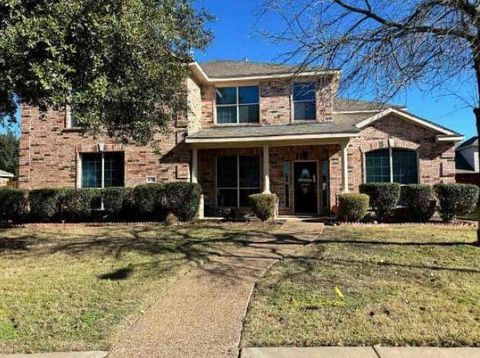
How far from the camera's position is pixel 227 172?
1831 cm

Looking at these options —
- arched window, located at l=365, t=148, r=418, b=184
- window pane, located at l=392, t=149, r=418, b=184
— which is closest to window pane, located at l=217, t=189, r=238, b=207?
arched window, located at l=365, t=148, r=418, b=184

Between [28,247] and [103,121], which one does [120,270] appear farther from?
[28,247]

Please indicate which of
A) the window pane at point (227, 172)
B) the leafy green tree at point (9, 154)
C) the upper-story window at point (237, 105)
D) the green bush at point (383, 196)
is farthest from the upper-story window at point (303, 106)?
the leafy green tree at point (9, 154)

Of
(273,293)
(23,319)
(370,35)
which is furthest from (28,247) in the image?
(370,35)

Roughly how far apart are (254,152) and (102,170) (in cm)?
587

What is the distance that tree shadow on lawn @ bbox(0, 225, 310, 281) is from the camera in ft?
27.9

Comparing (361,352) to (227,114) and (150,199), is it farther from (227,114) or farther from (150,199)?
(227,114)

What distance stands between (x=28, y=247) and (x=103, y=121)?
3.88m

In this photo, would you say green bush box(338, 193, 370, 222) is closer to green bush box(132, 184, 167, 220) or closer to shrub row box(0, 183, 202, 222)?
shrub row box(0, 183, 202, 222)

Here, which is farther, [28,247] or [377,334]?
[28,247]

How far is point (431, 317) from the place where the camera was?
5.52 meters

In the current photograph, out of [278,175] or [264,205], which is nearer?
[264,205]

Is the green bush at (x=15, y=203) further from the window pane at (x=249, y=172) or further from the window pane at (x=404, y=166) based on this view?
the window pane at (x=404, y=166)

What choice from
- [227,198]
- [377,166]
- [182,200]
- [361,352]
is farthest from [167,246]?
[377,166]
